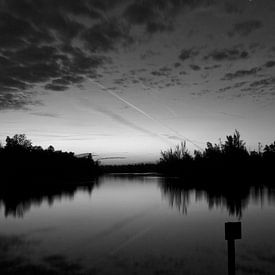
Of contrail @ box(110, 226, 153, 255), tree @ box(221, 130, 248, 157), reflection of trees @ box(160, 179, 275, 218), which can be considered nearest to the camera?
contrail @ box(110, 226, 153, 255)

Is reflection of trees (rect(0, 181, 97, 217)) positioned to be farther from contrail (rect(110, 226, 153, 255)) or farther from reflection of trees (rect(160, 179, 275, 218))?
reflection of trees (rect(160, 179, 275, 218))

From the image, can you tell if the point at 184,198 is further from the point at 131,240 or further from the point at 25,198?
Result: the point at 131,240

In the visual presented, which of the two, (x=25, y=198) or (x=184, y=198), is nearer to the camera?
(x=25, y=198)

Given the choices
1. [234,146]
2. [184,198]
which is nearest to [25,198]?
[184,198]

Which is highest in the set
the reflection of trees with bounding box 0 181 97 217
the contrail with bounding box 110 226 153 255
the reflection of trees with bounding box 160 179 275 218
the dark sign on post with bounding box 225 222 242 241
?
the dark sign on post with bounding box 225 222 242 241

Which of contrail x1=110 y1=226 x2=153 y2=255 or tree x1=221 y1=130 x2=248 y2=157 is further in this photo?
tree x1=221 y1=130 x2=248 y2=157

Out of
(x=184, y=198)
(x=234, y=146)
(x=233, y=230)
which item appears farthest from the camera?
(x=234, y=146)

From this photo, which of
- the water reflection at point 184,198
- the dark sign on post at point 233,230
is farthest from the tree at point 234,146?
the dark sign on post at point 233,230

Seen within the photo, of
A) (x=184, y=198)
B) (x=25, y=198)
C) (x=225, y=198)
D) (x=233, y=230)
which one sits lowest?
(x=25, y=198)

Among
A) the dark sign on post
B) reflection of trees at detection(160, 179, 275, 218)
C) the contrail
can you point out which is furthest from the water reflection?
the dark sign on post

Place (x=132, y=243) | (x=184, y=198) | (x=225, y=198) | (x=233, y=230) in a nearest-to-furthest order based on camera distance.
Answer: (x=233, y=230) → (x=132, y=243) → (x=225, y=198) → (x=184, y=198)

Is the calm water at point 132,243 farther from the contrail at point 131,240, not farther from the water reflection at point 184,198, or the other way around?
the water reflection at point 184,198

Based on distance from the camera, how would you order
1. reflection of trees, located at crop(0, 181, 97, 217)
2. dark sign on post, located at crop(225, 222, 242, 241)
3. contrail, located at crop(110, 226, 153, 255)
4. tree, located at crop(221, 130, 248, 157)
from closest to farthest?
1. dark sign on post, located at crop(225, 222, 242, 241)
2. contrail, located at crop(110, 226, 153, 255)
3. reflection of trees, located at crop(0, 181, 97, 217)
4. tree, located at crop(221, 130, 248, 157)

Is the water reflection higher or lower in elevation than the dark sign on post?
lower
